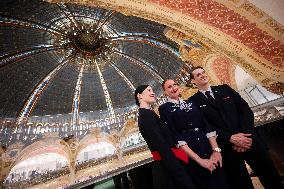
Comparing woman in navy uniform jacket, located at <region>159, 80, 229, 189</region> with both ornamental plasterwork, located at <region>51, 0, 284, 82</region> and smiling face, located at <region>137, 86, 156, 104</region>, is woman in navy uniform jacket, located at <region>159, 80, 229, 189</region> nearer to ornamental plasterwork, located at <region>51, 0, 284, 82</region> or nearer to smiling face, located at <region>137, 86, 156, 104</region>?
smiling face, located at <region>137, 86, 156, 104</region>

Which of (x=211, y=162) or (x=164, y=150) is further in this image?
(x=211, y=162)

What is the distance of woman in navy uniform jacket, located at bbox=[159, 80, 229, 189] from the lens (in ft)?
6.18

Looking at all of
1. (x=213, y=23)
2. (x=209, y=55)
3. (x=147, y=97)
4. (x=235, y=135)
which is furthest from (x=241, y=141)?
(x=209, y=55)

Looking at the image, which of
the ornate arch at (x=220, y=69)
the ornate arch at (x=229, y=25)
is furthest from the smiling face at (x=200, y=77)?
the ornate arch at (x=220, y=69)

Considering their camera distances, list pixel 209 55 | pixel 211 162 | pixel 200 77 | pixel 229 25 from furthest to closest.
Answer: pixel 209 55 → pixel 229 25 → pixel 200 77 → pixel 211 162

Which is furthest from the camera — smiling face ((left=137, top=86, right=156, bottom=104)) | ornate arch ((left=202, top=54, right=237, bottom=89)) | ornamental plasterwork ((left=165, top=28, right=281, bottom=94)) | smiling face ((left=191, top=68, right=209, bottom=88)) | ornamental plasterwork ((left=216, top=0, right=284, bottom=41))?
ornate arch ((left=202, top=54, right=237, bottom=89))

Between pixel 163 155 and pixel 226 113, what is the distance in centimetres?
110

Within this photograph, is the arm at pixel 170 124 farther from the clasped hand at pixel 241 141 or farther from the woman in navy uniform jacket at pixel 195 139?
the clasped hand at pixel 241 141

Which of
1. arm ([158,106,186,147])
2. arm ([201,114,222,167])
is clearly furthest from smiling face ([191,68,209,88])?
arm ([158,106,186,147])

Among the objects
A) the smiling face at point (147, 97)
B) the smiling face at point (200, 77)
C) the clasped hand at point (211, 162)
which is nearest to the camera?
the clasped hand at point (211, 162)

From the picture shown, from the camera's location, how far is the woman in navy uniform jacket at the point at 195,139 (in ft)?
6.18

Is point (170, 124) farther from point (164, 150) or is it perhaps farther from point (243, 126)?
point (243, 126)

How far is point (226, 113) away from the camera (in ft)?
7.88

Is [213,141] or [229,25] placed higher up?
[229,25]
